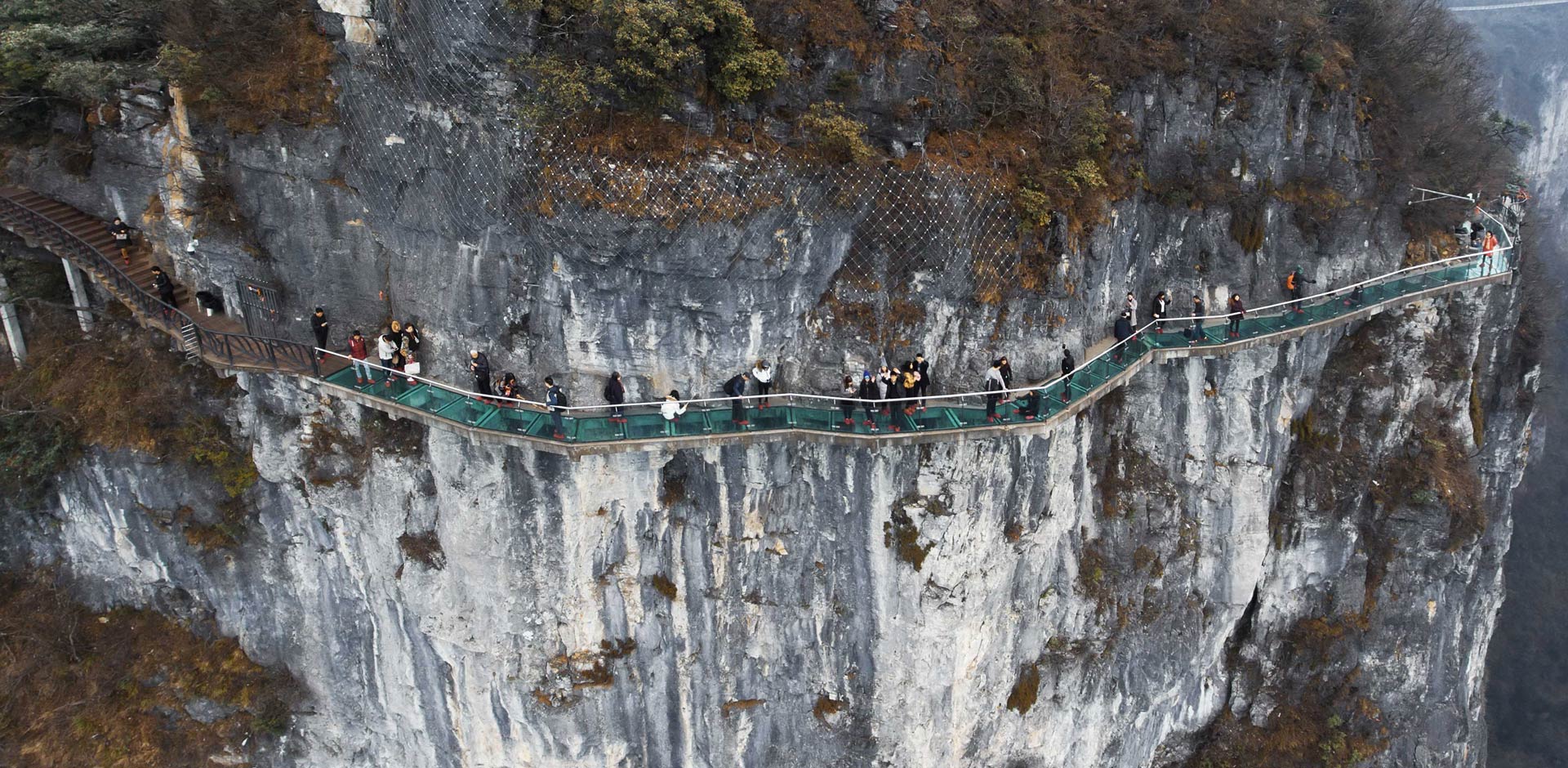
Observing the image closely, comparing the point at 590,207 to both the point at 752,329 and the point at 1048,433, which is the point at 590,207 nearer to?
the point at 752,329

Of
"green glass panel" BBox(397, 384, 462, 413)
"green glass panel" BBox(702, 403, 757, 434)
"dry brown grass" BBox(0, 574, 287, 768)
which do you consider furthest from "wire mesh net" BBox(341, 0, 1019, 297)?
"dry brown grass" BBox(0, 574, 287, 768)

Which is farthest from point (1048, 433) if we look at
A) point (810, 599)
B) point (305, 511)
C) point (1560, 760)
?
point (1560, 760)

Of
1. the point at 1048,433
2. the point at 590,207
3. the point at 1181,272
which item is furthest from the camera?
the point at 1181,272

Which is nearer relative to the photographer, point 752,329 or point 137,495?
point 752,329

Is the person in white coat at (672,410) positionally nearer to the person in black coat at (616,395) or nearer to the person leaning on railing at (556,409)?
the person in black coat at (616,395)

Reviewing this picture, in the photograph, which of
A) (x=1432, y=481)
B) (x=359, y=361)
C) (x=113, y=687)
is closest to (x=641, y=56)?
(x=359, y=361)

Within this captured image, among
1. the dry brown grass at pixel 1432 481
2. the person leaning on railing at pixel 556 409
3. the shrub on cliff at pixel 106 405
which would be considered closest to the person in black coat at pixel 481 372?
the person leaning on railing at pixel 556 409
